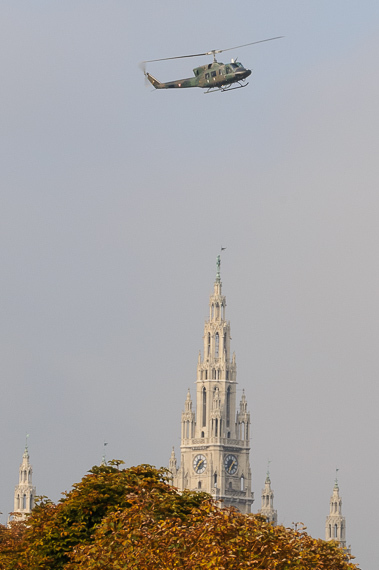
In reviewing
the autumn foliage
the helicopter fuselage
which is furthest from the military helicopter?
the autumn foliage

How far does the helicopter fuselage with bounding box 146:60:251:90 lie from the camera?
429 feet

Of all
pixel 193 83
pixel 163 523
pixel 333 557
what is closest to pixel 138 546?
pixel 163 523

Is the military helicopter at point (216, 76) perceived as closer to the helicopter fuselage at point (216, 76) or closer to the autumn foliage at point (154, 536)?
the helicopter fuselage at point (216, 76)

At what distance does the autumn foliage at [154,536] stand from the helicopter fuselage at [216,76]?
5882 cm

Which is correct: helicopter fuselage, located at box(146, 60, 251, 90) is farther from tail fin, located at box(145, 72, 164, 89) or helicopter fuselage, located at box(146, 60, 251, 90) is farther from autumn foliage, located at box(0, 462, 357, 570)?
autumn foliage, located at box(0, 462, 357, 570)

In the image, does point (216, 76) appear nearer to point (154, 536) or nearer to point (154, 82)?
point (154, 82)

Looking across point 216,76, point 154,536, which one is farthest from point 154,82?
point 154,536

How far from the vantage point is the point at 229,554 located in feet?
183

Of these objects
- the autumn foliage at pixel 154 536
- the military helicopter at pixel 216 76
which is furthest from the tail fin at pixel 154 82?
the autumn foliage at pixel 154 536

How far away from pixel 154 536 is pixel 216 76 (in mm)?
79329

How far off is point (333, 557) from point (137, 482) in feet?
42.5

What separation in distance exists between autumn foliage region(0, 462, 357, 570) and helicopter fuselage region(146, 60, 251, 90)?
58820mm

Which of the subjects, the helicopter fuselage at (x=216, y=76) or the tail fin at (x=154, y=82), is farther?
the tail fin at (x=154, y=82)

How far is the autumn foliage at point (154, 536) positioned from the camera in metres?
57.1
